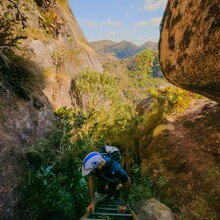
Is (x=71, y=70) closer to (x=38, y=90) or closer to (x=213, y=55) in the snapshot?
(x=38, y=90)

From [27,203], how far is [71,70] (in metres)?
9.28

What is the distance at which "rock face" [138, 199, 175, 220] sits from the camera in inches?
204

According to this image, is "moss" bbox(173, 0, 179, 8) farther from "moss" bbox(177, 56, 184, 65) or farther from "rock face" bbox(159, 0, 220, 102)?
"moss" bbox(177, 56, 184, 65)

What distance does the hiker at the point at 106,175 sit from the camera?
4.29 metres

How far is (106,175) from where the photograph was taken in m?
4.75

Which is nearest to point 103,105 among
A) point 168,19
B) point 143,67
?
point 143,67

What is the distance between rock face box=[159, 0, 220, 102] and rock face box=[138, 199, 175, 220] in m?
2.84

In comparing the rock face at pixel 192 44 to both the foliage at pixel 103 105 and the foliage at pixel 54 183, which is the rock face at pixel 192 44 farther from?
the foliage at pixel 103 105

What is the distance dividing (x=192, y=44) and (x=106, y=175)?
2.83 metres


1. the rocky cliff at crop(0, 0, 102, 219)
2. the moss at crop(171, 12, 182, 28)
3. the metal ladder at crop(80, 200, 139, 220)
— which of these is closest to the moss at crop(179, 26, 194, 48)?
the moss at crop(171, 12, 182, 28)

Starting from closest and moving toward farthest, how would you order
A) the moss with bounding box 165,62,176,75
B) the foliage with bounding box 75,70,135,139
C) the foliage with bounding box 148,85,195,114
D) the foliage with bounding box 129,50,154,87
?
the moss with bounding box 165,62,176,75 → the foliage with bounding box 148,85,195,114 → the foliage with bounding box 75,70,135,139 → the foliage with bounding box 129,50,154,87

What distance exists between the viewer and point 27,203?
17.5ft

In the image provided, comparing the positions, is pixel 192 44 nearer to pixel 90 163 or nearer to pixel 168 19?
pixel 168 19

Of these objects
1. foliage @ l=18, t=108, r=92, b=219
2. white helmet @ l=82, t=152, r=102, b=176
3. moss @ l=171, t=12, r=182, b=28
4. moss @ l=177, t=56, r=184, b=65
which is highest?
moss @ l=171, t=12, r=182, b=28
